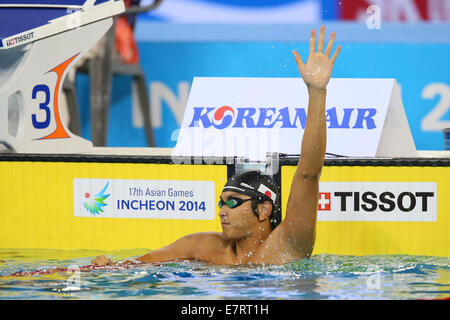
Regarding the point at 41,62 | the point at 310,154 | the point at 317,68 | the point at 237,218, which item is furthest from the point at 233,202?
the point at 41,62

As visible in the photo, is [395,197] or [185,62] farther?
[185,62]

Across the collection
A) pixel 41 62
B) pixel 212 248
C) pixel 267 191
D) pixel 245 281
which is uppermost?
pixel 41 62

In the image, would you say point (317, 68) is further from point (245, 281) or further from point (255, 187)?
point (245, 281)

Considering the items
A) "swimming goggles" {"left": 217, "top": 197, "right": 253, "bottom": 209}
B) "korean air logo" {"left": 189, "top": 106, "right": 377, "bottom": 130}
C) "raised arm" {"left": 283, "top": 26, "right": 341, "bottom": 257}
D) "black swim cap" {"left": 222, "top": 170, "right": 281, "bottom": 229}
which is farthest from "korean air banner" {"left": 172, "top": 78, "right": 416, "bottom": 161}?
"raised arm" {"left": 283, "top": 26, "right": 341, "bottom": 257}

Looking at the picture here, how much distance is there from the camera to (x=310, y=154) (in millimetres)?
4555

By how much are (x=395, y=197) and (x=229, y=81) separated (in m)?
1.34

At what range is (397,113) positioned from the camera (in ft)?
19.2

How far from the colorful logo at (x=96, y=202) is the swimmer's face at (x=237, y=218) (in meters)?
1.28

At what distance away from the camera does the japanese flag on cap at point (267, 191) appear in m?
4.91

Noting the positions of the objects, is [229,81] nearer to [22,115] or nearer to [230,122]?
[230,122]

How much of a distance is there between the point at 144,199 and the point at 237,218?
115cm
